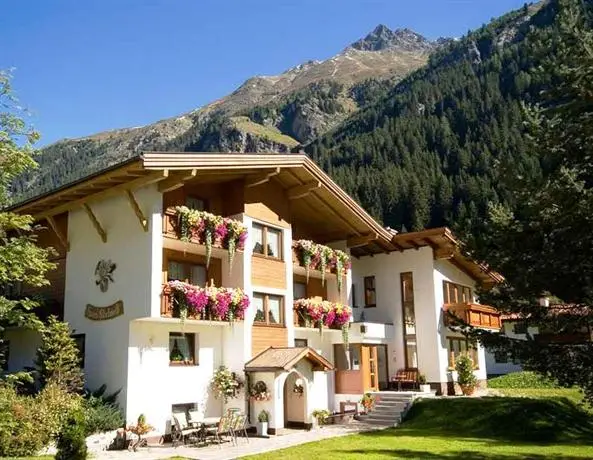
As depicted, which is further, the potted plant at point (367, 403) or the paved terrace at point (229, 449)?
the potted plant at point (367, 403)

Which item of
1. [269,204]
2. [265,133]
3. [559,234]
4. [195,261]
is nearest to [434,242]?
[269,204]

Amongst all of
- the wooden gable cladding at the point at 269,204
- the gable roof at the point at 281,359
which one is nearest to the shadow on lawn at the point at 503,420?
the gable roof at the point at 281,359

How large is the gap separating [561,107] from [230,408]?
45.7 ft

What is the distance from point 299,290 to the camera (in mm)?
27047

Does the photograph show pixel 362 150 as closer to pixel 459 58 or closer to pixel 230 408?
pixel 459 58

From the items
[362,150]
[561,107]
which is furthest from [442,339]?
[362,150]

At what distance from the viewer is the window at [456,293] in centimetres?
3045

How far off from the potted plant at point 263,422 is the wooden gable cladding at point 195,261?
474 cm

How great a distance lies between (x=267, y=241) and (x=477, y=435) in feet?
32.8

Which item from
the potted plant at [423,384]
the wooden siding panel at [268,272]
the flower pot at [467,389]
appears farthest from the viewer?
the flower pot at [467,389]

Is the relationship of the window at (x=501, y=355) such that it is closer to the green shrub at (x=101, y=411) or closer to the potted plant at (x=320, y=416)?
the potted plant at (x=320, y=416)

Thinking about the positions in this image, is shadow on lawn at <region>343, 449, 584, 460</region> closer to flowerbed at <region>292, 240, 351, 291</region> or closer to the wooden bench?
flowerbed at <region>292, 240, 351, 291</region>

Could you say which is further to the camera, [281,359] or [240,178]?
[240,178]

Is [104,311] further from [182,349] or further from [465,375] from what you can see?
[465,375]
